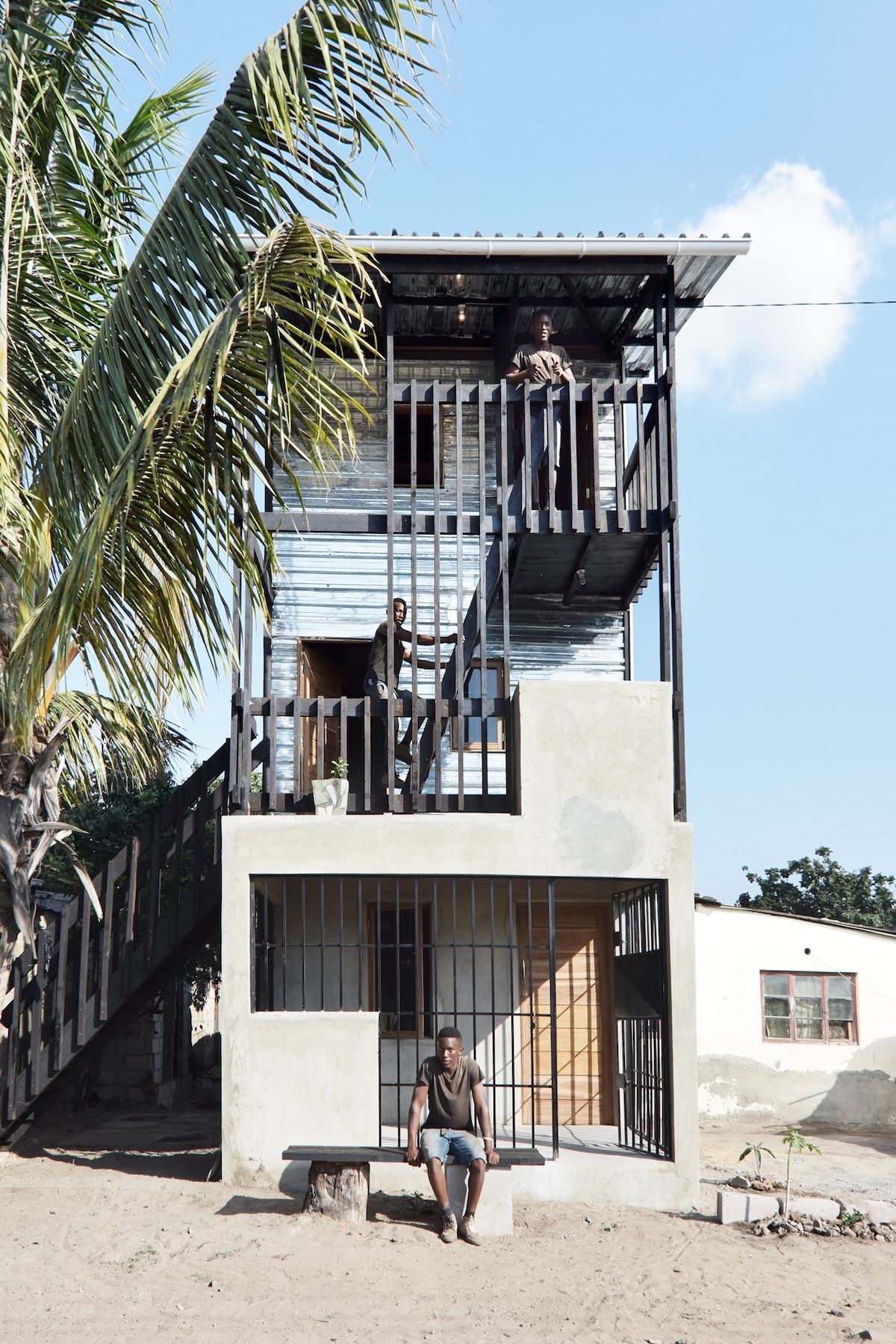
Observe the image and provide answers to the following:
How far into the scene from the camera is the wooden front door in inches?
443

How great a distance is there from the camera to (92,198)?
22.2 feet

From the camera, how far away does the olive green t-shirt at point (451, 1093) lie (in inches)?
310

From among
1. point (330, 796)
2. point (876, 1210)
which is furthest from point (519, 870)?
point (876, 1210)

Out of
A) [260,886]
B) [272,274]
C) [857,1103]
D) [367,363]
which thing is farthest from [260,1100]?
[857,1103]

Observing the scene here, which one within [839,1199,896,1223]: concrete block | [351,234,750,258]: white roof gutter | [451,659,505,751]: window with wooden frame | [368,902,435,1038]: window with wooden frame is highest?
[351,234,750,258]: white roof gutter

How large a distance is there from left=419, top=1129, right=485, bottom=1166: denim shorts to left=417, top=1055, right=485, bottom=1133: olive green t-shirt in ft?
0.20

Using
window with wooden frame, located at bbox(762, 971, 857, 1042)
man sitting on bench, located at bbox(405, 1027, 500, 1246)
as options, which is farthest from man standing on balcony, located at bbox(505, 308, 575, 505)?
window with wooden frame, located at bbox(762, 971, 857, 1042)

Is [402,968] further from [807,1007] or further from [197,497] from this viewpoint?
[807,1007]

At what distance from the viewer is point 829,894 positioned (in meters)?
28.8

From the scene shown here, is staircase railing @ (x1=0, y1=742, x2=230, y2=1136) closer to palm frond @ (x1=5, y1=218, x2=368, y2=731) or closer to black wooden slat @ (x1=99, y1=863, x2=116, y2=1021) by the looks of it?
black wooden slat @ (x1=99, y1=863, x2=116, y2=1021)

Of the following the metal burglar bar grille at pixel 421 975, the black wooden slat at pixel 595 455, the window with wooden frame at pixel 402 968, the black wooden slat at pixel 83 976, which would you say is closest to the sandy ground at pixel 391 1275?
the black wooden slat at pixel 83 976

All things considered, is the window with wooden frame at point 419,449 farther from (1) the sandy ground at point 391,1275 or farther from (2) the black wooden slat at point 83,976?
(1) the sandy ground at point 391,1275

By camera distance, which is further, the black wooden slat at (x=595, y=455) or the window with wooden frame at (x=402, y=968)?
the window with wooden frame at (x=402, y=968)

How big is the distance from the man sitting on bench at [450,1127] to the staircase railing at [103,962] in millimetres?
2836
